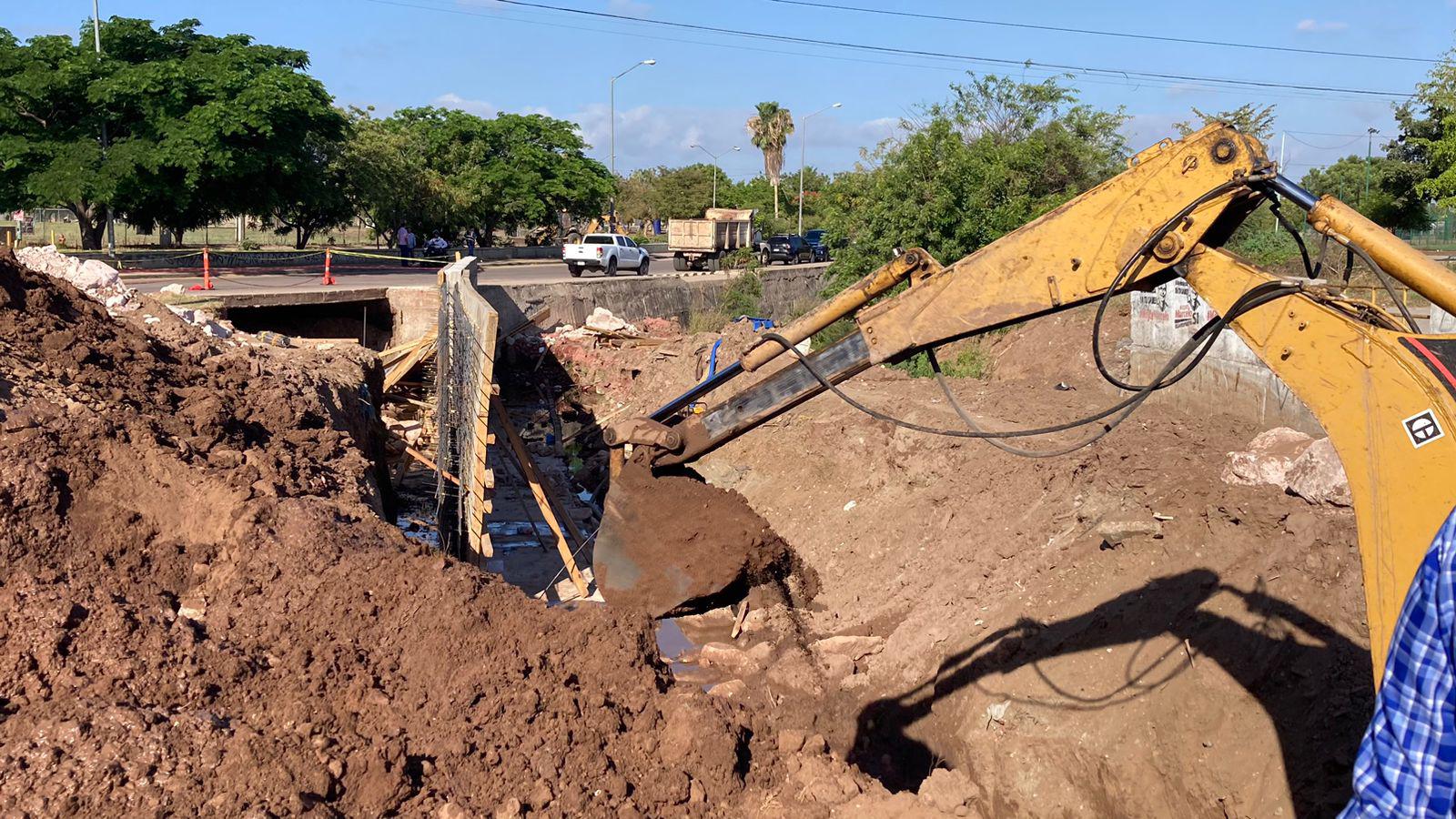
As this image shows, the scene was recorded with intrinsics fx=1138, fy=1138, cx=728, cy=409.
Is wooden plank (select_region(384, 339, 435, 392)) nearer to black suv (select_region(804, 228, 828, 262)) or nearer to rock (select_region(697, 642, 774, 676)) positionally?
rock (select_region(697, 642, 774, 676))

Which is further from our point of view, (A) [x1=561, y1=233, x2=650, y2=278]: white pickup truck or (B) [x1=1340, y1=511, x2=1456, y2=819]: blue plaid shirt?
(A) [x1=561, y1=233, x2=650, y2=278]: white pickup truck

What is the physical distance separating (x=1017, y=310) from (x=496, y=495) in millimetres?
10999

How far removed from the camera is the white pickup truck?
34.6m

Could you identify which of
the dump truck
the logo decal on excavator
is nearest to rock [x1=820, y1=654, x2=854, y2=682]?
the logo decal on excavator

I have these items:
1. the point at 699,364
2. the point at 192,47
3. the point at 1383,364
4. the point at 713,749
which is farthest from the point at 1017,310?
the point at 192,47

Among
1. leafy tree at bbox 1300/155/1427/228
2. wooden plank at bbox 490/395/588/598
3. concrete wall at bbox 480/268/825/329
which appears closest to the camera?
wooden plank at bbox 490/395/588/598

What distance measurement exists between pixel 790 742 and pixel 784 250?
3952cm

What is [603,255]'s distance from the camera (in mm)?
34875

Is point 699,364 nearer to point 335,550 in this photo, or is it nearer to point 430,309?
point 430,309

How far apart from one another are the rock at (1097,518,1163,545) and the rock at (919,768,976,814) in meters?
2.78

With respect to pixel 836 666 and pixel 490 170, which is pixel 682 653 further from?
pixel 490 170

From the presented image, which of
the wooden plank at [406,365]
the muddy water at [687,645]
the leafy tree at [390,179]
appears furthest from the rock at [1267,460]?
the leafy tree at [390,179]

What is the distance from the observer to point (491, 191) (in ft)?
168

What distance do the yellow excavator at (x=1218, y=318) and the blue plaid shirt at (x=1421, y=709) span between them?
1.54 m
